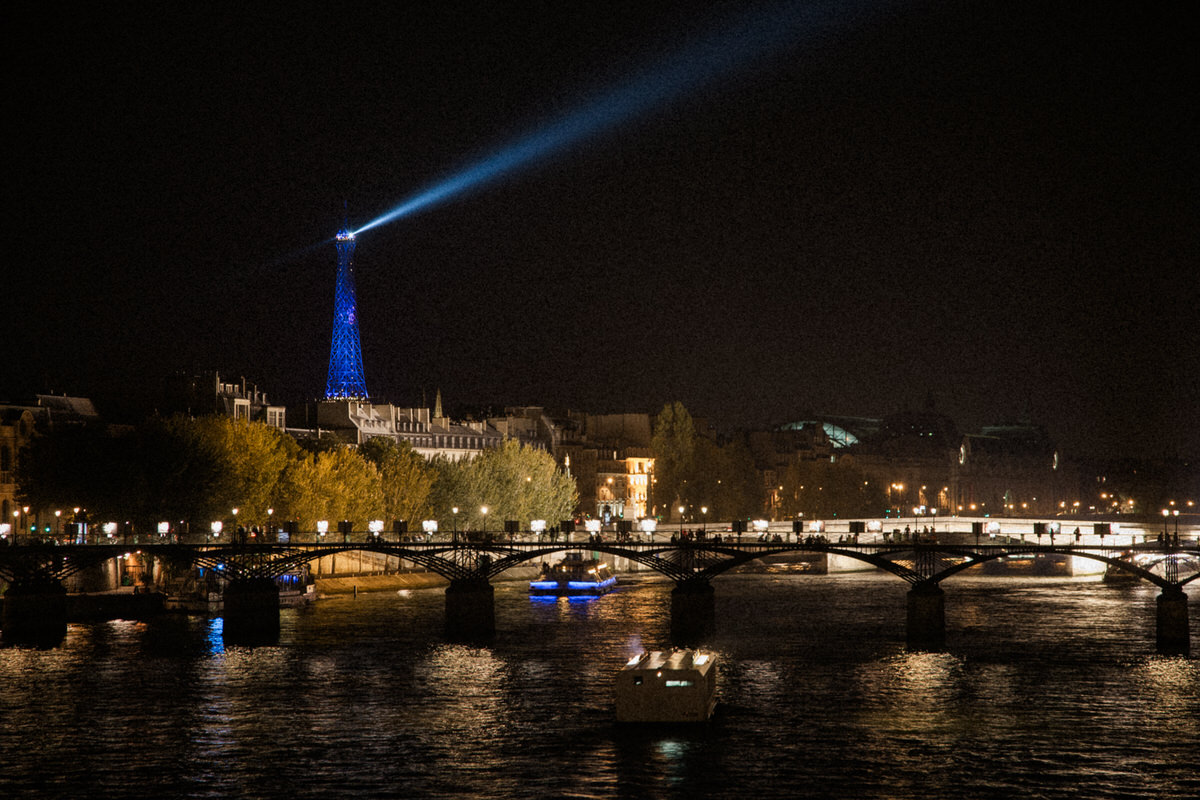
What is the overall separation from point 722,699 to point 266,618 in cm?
3240

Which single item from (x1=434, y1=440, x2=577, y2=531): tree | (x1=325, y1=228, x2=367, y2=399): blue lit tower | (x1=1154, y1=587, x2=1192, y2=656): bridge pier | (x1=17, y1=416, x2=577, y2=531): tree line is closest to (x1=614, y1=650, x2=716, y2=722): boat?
(x1=1154, y1=587, x2=1192, y2=656): bridge pier

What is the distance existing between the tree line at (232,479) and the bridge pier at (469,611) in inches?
1160

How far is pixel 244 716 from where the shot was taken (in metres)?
65.4

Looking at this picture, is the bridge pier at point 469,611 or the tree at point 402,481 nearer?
the bridge pier at point 469,611

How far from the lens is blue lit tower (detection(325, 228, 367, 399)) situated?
7106 inches

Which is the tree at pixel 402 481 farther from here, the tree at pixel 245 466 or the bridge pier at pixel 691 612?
the bridge pier at pixel 691 612

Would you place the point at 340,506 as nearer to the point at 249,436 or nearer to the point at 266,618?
the point at 249,436

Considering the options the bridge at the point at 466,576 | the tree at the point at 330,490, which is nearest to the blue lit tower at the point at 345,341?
the tree at the point at 330,490

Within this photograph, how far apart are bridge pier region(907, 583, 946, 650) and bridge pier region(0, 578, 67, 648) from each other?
46.9 m

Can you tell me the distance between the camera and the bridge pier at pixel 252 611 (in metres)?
90.2

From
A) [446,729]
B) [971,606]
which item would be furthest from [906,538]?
[446,729]

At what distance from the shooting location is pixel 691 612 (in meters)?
92.6

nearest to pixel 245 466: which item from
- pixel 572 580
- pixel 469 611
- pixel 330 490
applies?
pixel 330 490

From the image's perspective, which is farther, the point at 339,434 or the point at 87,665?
the point at 339,434
